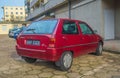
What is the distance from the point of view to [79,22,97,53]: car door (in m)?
Answer: 6.13

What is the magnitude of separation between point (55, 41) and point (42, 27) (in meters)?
0.82

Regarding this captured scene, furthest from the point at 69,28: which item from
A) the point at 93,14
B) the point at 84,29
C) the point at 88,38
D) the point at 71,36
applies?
the point at 93,14

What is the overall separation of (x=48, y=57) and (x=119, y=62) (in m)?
2.73

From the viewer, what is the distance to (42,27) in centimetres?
539

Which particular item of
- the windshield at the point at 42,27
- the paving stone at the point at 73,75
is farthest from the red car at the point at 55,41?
the paving stone at the point at 73,75

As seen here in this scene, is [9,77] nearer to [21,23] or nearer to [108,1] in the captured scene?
[108,1]

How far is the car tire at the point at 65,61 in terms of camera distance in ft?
16.6

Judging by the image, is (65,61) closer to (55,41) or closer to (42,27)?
(55,41)

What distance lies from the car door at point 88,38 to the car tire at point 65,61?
1.00 m

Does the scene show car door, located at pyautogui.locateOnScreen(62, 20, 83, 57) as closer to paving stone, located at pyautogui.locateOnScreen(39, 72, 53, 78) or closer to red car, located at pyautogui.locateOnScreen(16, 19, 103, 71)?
red car, located at pyautogui.locateOnScreen(16, 19, 103, 71)

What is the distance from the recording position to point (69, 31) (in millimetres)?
5438

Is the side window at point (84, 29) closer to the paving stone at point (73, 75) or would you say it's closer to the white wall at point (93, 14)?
the paving stone at point (73, 75)

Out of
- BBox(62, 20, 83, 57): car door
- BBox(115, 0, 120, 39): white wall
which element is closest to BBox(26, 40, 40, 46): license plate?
BBox(62, 20, 83, 57): car door

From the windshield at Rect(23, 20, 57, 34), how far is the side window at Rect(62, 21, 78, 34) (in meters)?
0.34
